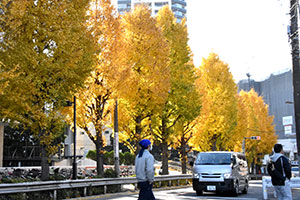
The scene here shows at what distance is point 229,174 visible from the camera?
13109 mm

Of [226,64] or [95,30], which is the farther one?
[226,64]

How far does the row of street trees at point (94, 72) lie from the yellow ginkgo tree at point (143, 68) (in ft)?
0.17

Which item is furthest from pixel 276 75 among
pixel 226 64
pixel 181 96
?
pixel 181 96

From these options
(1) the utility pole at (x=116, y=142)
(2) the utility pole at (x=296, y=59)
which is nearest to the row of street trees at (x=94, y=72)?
(1) the utility pole at (x=116, y=142)

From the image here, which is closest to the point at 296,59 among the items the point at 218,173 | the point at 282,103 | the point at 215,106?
the point at 218,173

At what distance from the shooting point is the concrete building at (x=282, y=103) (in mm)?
71812

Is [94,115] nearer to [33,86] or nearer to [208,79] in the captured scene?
[33,86]

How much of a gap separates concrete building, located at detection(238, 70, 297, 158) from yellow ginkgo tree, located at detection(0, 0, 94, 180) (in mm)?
64985

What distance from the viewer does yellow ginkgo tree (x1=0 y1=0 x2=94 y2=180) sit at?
11.3 metres

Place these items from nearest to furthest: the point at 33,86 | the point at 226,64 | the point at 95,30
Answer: the point at 33,86 < the point at 95,30 < the point at 226,64

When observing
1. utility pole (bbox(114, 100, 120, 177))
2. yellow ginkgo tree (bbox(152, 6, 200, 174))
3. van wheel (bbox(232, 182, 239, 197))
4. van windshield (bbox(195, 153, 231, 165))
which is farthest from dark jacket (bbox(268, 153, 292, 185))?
yellow ginkgo tree (bbox(152, 6, 200, 174))

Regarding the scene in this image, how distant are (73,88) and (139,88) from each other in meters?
5.74

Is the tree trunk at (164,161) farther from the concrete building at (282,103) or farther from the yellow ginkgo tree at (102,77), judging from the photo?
the concrete building at (282,103)

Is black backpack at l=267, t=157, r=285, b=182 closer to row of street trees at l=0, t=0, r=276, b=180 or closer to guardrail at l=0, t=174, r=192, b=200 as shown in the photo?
row of street trees at l=0, t=0, r=276, b=180
